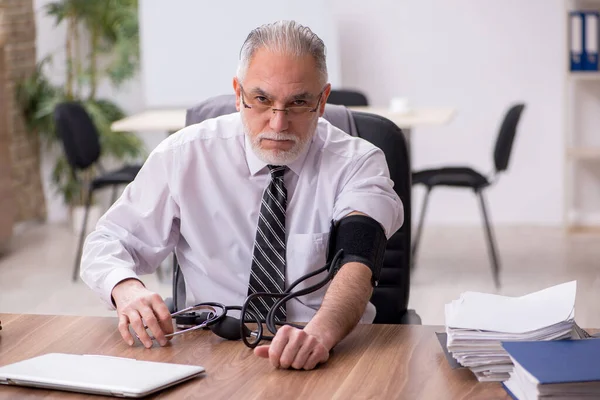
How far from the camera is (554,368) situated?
137 cm

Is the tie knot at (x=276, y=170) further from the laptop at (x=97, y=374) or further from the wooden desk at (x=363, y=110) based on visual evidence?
the wooden desk at (x=363, y=110)

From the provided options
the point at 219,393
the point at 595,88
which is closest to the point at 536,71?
the point at 595,88

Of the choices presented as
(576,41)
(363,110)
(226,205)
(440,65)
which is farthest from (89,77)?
(226,205)

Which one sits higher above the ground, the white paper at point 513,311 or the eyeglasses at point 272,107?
the eyeglasses at point 272,107

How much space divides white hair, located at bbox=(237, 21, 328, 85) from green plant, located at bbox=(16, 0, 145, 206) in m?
4.07

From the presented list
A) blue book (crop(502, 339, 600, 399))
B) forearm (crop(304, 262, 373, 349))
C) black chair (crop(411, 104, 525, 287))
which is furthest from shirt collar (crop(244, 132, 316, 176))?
black chair (crop(411, 104, 525, 287))

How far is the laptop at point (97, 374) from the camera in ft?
4.72

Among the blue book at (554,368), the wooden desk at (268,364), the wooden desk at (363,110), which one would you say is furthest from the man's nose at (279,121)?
the wooden desk at (363,110)

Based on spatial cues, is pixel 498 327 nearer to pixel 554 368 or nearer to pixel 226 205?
pixel 554 368

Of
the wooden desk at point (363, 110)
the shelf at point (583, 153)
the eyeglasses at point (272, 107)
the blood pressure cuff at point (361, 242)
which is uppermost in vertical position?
the eyeglasses at point (272, 107)

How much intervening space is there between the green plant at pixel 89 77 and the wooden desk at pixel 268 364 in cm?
423

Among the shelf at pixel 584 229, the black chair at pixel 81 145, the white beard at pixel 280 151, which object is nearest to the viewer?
the white beard at pixel 280 151

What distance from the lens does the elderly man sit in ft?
6.34

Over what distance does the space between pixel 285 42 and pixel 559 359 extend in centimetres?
87
